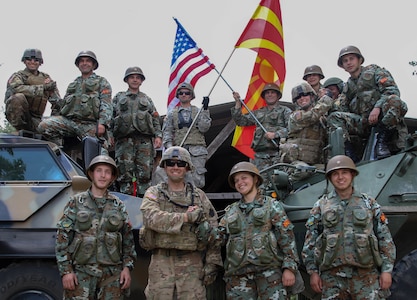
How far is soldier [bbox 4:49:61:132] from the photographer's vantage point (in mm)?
7398

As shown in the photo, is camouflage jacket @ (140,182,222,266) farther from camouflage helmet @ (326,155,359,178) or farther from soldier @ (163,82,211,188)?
soldier @ (163,82,211,188)

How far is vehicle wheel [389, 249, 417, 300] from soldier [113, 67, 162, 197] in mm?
4124

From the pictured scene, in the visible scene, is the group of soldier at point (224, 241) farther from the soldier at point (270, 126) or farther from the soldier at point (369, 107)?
the soldier at point (270, 126)

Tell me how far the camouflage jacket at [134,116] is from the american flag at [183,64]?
0.99 m

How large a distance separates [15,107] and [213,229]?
4103mm

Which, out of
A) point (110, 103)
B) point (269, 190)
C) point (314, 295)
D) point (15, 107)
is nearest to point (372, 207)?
point (314, 295)

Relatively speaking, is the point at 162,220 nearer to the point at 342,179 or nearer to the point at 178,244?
the point at 178,244

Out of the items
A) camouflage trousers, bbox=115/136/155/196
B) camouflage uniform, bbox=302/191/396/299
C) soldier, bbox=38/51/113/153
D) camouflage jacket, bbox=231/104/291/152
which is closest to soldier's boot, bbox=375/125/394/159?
camouflage jacket, bbox=231/104/291/152

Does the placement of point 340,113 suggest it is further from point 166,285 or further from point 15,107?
point 15,107

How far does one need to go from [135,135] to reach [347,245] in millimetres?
4415

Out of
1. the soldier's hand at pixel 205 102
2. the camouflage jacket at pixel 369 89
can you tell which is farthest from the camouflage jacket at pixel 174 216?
the soldier's hand at pixel 205 102

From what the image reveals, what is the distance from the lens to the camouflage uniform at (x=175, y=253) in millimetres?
4375

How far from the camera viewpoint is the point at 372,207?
436 centimetres

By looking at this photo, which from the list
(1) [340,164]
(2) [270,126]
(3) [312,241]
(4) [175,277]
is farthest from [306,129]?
(4) [175,277]
